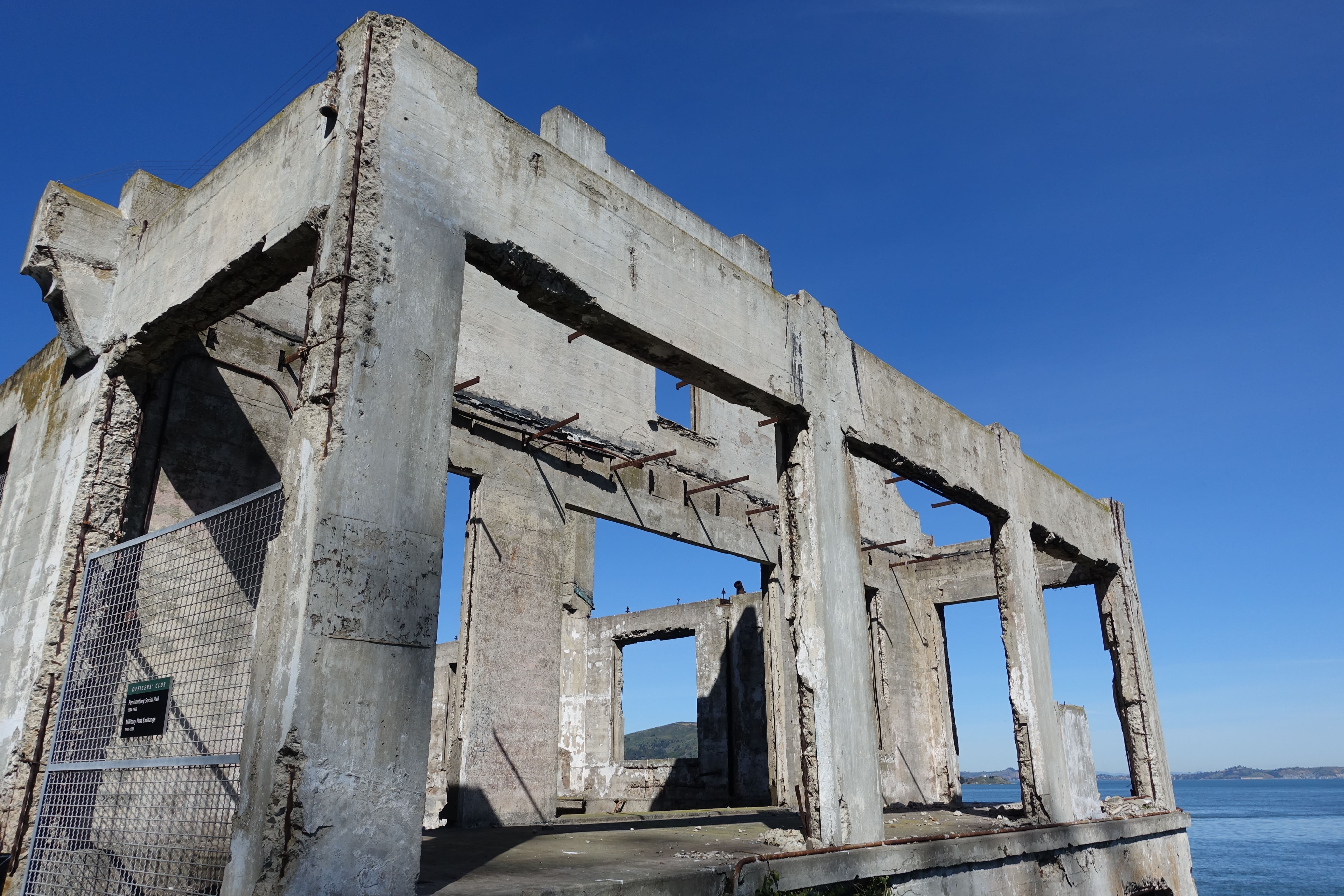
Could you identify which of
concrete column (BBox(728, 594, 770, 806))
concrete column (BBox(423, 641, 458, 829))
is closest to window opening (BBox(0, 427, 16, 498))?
concrete column (BBox(423, 641, 458, 829))

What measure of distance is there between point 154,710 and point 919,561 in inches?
593

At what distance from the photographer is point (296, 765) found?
4219 millimetres

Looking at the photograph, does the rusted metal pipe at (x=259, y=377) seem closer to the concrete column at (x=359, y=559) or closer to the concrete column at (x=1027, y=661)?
the concrete column at (x=359, y=559)

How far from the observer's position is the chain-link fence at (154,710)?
567 centimetres

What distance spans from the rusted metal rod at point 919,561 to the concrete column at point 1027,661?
6224mm

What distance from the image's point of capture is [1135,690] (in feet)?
42.5

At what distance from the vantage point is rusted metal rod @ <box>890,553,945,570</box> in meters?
17.8

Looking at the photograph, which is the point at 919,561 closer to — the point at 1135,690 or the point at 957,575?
the point at 957,575

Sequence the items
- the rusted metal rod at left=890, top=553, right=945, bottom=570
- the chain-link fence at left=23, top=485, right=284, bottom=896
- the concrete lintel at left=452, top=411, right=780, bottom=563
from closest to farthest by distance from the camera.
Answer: the chain-link fence at left=23, top=485, right=284, bottom=896, the concrete lintel at left=452, top=411, right=780, bottom=563, the rusted metal rod at left=890, top=553, right=945, bottom=570

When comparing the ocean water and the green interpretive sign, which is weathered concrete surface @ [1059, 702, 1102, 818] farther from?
the green interpretive sign

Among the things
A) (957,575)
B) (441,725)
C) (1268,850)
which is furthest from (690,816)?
(1268,850)

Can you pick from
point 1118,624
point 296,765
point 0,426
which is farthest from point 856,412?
point 0,426

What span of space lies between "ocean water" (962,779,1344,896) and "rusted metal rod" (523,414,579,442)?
9.70 m

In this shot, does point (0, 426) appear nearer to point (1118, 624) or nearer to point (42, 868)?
point (42, 868)
